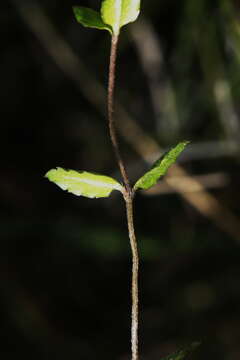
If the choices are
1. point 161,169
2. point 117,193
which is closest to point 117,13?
point 161,169

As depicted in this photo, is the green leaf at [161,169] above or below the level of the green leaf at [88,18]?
below

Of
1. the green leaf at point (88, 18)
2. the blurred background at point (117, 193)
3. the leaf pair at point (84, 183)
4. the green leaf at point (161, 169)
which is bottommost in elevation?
the green leaf at point (161, 169)

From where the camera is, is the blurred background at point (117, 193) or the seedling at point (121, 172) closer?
the seedling at point (121, 172)

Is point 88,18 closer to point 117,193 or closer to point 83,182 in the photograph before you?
point 83,182

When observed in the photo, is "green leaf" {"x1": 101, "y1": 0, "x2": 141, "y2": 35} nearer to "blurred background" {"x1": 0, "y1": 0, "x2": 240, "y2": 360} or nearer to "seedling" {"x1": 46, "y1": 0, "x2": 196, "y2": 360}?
"seedling" {"x1": 46, "y1": 0, "x2": 196, "y2": 360}

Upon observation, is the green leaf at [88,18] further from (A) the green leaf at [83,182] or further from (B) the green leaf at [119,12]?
(A) the green leaf at [83,182]

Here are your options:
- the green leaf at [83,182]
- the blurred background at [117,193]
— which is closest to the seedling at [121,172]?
the green leaf at [83,182]

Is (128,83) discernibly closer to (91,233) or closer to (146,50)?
(146,50)

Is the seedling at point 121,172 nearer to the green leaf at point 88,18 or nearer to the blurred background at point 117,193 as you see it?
the green leaf at point 88,18
